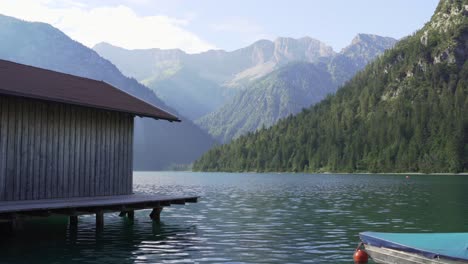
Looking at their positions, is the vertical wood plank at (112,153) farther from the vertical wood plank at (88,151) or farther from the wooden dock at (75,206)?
the vertical wood plank at (88,151)

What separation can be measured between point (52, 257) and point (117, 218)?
596 inches

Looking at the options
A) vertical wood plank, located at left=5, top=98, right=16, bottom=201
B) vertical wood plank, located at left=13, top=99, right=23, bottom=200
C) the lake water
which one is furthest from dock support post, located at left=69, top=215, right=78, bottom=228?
vertical wood plank, located at left=5, top=98, right=16, bottom=201

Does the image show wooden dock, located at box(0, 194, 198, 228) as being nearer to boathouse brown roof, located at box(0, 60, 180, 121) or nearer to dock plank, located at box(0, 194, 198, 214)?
dock plank, located at box(0, 194, 198, 214)

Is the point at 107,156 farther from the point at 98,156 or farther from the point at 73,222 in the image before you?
the point at 73,222

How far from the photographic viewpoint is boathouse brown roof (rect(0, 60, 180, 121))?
27984 mm

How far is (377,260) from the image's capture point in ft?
71.3

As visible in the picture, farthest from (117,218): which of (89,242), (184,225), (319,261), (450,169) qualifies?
(450,169)

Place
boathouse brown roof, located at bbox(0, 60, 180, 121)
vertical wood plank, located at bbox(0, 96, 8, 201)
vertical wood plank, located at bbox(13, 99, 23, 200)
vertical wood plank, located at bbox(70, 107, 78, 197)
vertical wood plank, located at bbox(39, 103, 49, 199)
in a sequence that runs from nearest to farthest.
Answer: vertical wood plank, located at bbox(0, 96, 8, 201) < boathouse brown roof, located at bbox(0, 60, 180, 121) < vertical wood plank, located at bbox(13, 99, 23, 200) < vertical wood plank, located at bbox(39, 103, 49, 199) < vertical wood plank, located at bbox(70, 107, 78, 197)

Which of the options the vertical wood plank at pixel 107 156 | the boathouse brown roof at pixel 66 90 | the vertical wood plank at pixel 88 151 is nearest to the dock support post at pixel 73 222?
the vertical wood plank at pixel 88 151

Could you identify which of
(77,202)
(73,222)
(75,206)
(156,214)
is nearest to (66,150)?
(77,202)

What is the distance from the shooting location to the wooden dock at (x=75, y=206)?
81.8ft

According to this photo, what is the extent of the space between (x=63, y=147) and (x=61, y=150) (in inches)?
8.2

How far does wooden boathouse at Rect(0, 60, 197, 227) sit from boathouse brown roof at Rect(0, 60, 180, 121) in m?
0.07

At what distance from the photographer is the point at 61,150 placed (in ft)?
99.2
